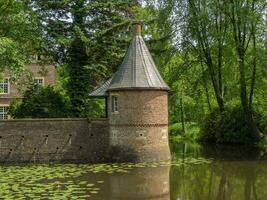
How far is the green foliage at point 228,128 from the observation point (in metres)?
30.8

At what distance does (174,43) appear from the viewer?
3038 centimetres

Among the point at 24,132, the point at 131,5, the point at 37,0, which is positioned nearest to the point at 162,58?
the point at 131,5

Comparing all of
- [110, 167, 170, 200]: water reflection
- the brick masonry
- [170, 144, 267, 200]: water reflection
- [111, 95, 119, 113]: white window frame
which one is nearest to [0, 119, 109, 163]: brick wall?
[111, 95, 119, 113]: white window frame

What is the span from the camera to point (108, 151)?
2181 cm

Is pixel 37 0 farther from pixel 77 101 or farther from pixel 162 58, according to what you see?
pixel 162 58

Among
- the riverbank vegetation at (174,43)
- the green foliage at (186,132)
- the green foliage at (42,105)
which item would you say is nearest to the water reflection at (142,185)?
the green foliage at (42,105)

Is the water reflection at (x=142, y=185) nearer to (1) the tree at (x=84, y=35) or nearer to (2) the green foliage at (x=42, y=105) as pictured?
(2) the green foliage at (x=42, y=105)

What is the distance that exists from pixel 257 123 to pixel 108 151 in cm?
1282

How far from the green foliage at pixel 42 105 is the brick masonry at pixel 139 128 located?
5.69 m

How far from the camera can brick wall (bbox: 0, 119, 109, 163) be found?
842 inches

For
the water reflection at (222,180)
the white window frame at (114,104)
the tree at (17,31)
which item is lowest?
the water reflection at (222,180)

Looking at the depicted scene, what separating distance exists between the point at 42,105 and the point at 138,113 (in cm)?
701

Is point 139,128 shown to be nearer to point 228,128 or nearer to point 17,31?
point 17,31

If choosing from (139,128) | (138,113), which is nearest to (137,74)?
(138,113)
